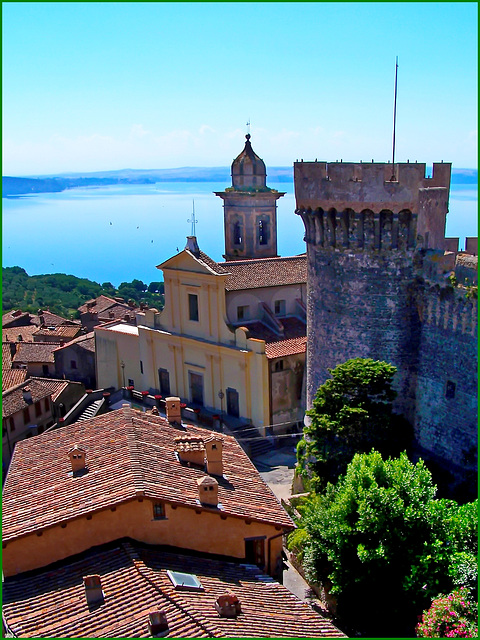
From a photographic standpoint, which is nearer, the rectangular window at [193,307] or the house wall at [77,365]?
the rectangular window at [193,307]

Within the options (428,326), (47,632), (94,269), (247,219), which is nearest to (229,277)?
(247,219)

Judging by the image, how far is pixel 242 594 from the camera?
Answer: 46.6 feet

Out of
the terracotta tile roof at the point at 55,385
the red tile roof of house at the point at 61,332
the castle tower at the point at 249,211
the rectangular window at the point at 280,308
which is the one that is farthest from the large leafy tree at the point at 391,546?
the red tile roof of house at the point at 61,332

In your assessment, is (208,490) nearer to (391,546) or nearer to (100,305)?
(391,546)

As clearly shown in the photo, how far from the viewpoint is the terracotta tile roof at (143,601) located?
12.5 meters

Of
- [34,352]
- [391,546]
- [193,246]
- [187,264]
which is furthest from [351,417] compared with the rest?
[34,352]

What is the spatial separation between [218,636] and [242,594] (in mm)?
2053

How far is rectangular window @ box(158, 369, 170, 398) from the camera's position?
35.5 meters

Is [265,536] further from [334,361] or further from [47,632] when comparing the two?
[334,361]

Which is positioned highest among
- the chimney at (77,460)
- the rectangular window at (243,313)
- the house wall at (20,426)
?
the rectangular window at (243,313)

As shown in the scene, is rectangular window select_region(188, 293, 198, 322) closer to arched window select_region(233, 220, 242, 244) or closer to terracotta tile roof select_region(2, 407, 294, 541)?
arched window select_region(233, 220, 242, 244)

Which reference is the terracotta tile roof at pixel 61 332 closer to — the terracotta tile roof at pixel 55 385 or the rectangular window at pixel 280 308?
the terracotta tile roof at pixel 55 385

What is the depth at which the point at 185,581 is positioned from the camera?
45.2ft

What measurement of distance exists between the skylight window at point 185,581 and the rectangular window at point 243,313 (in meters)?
19.3
